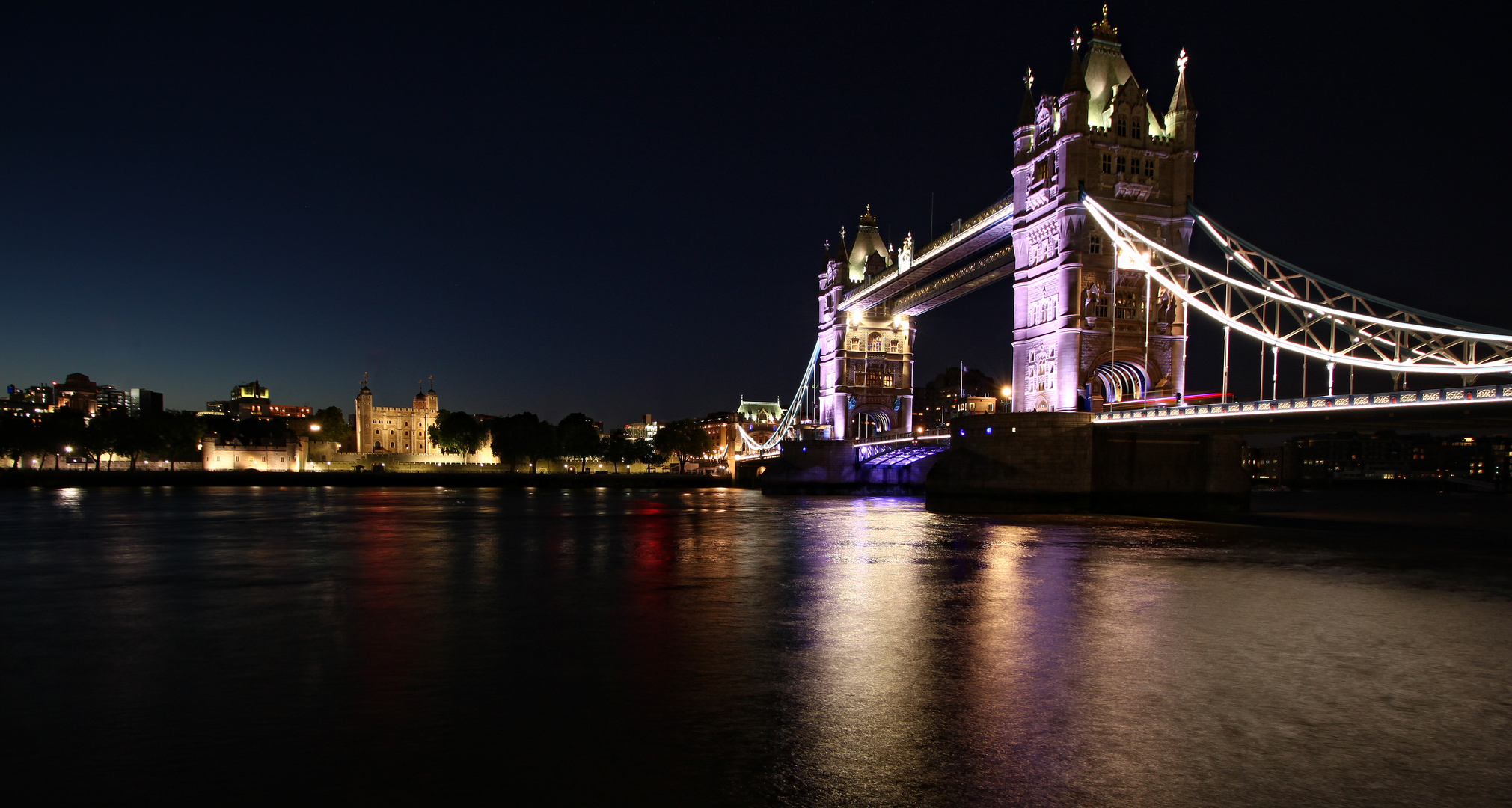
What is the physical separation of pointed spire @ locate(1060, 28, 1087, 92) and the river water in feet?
75.2

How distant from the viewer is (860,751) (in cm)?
632

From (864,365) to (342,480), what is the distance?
1768 inches

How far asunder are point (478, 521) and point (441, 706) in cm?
2614

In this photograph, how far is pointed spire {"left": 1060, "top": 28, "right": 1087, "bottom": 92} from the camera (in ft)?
120

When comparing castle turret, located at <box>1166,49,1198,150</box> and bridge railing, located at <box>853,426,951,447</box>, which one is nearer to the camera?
castle turret, located at <box>1166,49,1198,150</box>

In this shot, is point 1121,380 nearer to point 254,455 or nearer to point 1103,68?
point 1103,68

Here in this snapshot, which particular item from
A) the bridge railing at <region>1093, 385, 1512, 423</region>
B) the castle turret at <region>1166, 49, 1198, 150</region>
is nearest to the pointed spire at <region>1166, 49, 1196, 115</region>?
the castle turret at <region>1166, 49, 1198, 150</region>

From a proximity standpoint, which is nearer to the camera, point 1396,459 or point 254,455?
point 254,455

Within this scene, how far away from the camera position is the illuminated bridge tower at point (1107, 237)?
35625 mm

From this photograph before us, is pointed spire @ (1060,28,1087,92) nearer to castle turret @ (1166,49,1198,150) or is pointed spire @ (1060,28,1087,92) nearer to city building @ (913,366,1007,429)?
castle turret @ (1166,49,1198,150)

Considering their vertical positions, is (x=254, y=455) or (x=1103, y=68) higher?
(x=1103, y=68)

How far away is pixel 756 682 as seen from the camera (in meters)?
8.44

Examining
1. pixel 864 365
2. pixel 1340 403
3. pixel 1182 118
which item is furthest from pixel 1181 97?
pixel 864 365

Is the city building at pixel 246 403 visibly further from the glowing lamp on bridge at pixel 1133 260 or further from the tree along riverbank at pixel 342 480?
the glowing lamp on bridge at pixel 1133 260
